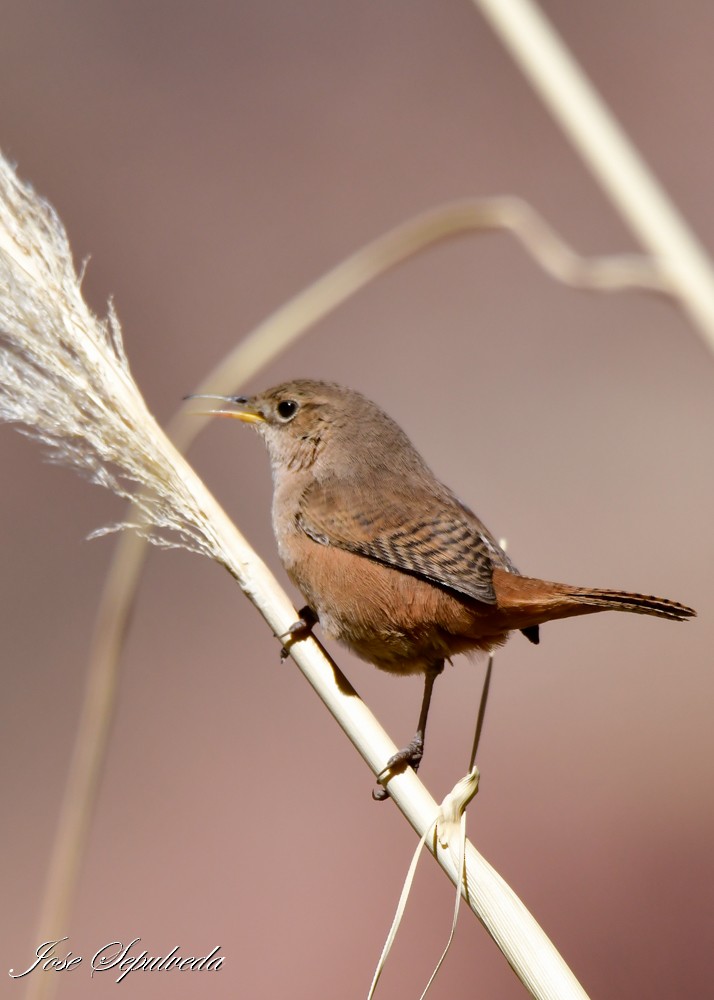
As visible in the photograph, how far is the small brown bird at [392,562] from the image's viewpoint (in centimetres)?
248

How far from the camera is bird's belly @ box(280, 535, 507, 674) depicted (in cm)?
256

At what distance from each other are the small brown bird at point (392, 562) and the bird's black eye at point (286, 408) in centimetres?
8

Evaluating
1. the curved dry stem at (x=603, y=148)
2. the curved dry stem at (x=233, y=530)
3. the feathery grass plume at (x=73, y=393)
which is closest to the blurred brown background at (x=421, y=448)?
the curved dry stem at (x=233, y=530)

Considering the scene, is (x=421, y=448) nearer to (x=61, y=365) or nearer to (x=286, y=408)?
(x=286, y=408)

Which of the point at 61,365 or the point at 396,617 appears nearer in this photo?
the point at 61,365

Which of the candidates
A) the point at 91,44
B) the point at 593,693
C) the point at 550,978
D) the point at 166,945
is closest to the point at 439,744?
the point at 593,693

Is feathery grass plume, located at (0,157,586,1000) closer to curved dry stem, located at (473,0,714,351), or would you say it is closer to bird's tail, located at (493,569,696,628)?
bird's tail, located at (493,569,696,628)

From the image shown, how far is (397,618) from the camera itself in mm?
2576

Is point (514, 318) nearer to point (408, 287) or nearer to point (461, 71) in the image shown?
point (408, 287)

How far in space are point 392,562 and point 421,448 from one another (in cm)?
571

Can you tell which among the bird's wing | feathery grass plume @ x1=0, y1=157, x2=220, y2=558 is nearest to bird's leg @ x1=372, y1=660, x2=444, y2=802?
the bird's wing

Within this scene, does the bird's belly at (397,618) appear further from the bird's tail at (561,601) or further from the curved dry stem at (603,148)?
the curved dry stem at (603,148)

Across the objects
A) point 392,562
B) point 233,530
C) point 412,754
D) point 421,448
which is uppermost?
point 421,448

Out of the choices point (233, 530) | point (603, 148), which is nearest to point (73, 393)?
point (233, 530)
